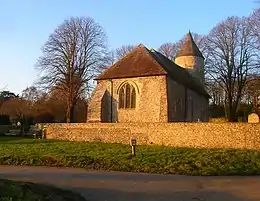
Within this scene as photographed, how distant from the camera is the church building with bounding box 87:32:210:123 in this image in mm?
34969

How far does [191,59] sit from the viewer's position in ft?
164

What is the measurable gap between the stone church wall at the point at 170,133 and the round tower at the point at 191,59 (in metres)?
22.6

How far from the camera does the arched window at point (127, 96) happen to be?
36.9m

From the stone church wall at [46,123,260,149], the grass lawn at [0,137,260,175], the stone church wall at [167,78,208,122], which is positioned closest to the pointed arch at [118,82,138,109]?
the stone church wall at [167,78,208,122]

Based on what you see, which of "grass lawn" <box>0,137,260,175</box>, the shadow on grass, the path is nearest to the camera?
the shadow on grass

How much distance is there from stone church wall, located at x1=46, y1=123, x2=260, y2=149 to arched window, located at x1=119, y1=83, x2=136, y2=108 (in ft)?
21.3

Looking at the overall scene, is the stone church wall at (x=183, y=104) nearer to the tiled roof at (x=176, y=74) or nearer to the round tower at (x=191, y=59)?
the tiled roof at (x=176, y=74)

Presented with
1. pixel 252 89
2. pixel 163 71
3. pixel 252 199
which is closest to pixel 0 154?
pixel 252 199

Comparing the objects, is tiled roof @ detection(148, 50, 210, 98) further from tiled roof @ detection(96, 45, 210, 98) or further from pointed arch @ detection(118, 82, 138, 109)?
pointed arch @ detection(118, 82, 138, 109)

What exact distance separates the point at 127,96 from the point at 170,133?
415 inches

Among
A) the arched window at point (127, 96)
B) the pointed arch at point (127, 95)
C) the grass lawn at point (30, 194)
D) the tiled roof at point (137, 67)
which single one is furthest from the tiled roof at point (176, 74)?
the grass lawn at point (30, 194)

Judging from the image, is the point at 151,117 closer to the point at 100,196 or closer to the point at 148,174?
the point at 148,174

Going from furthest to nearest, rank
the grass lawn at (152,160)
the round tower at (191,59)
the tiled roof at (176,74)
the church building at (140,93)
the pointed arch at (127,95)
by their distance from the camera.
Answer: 1. the round tower at (191,59)
2. the tiled roof at (176,74)
3. the pointed arch at (127,95)
4. the church building at (140,93)
5. the grass lawn at (152,160)

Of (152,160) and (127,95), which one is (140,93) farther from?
(152,160)
